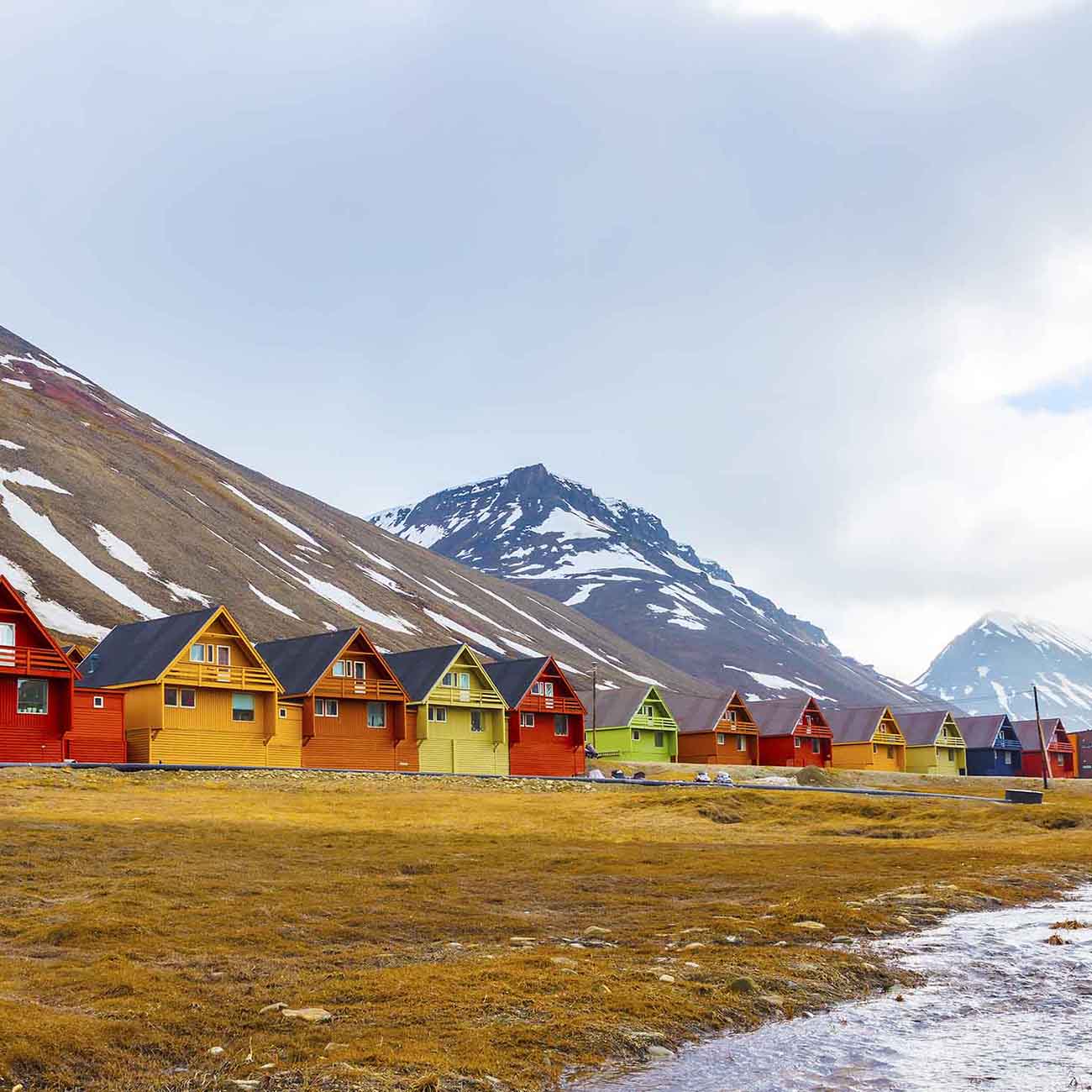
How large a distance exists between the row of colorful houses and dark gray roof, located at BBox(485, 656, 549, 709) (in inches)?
5.5

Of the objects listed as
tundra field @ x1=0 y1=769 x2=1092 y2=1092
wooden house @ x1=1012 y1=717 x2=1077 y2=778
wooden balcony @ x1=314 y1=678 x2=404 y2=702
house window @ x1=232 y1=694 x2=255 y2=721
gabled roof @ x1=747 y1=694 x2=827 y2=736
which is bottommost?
wooden house @ x1=1012 y1=717 x2=1077 y2=778

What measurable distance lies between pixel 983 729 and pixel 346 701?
307 feet

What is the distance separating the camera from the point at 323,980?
56.6 ft

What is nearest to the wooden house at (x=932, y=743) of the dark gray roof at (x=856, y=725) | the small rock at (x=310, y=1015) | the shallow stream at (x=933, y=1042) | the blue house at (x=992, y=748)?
the blue house at (x=992, y=748)

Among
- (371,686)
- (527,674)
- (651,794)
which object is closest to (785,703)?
(527,674)

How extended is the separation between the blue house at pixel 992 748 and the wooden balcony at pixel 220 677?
97.3 metres

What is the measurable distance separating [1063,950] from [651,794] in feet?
114

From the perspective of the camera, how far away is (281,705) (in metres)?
74.6

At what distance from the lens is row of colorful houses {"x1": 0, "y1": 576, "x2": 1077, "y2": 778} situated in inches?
2490

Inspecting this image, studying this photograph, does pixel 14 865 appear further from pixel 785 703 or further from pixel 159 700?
pixel 785 703

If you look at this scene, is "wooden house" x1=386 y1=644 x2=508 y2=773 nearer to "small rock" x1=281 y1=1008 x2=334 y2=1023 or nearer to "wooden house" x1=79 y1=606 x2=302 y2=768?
"wooden house" x1=79 y1=606 x2=302 y2=768

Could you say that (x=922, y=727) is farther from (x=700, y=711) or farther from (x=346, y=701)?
(x=346, y=701)

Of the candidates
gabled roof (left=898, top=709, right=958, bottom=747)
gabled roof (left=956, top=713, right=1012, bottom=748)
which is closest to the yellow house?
gabled roof (left=898, top=709, right=958, bottom=747)

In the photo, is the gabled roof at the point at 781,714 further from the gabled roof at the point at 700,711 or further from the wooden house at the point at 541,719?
the wooden house at the point at 541,719
